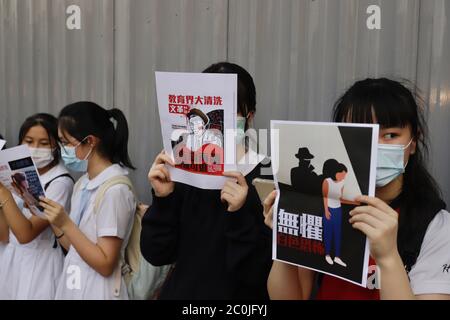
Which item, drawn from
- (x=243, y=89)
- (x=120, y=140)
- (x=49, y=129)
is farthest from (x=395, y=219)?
(x=49, y=129)

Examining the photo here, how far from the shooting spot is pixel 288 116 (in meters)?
2.72

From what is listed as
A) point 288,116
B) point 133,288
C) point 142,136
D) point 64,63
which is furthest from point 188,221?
point 64,63

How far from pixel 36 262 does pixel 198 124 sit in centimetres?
150

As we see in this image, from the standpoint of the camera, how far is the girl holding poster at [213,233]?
1634 mm

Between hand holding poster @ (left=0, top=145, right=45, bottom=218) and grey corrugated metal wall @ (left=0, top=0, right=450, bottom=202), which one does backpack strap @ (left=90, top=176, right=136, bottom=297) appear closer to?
hand holding poster @ (left=0, top=145, right=45, bottom=218)

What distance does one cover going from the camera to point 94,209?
7.32ft

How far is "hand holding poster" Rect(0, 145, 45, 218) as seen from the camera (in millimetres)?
2207

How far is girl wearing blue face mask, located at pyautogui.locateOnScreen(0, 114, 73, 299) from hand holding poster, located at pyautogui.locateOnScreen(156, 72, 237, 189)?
1.13 m

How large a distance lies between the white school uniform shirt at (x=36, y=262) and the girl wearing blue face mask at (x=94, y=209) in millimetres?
179

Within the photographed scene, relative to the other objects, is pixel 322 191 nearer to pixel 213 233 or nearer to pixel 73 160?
pixel 213 233

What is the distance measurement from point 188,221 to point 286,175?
0.54 metres

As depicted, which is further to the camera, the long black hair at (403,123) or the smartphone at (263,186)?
the smartphone at (263,186)

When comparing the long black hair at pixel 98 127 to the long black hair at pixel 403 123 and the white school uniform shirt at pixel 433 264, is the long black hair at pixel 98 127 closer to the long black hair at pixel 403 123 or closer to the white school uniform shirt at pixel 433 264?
the long black hair at pixel 403 123

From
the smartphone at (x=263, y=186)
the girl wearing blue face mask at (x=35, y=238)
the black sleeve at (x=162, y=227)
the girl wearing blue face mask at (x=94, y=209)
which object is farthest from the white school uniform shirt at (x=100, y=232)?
the smartphone at (x=263, y=186)
